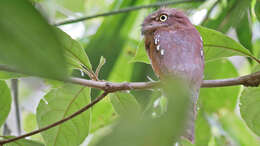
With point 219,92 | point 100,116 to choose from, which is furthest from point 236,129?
point 100,116

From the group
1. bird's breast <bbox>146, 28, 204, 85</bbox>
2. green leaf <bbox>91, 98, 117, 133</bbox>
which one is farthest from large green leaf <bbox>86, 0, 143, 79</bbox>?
bird's breast <bbox>146, 28, 204, 85</bbox>

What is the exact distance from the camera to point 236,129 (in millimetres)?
2895

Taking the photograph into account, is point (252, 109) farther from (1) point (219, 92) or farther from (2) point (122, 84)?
(1) point (219, 92)

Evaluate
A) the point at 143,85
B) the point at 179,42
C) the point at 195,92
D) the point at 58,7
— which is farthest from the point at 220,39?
the point at 58,7

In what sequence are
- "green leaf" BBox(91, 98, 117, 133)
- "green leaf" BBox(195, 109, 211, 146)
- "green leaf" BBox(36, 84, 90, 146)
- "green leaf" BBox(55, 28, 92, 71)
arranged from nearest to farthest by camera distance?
"green leaf" BBox(55, 28, 92, 71) → "green leaf" BBox(36, 84, 90, 146) → "green leaf" BBox(195, 109, 211, 146) → "green leaf" BBox(91, 98, 117, 133)

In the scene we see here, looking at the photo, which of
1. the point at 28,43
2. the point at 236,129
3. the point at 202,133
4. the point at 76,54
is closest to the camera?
the point at 28,43

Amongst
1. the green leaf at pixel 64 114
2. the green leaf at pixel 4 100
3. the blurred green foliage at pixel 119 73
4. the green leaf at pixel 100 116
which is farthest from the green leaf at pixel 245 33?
the green leaf at pixel 4 100

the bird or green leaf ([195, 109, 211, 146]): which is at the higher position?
the bird

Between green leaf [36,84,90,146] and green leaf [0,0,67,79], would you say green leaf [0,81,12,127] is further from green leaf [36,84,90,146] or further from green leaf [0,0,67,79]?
green leaf [0,0,67,79]

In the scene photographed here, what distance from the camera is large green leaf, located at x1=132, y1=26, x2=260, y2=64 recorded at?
156 cm

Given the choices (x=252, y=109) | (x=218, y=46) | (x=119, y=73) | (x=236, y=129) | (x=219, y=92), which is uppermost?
(x=218, y=46)

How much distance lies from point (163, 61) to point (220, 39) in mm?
278

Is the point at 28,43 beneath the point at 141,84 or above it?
above

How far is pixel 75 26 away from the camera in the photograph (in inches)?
162
